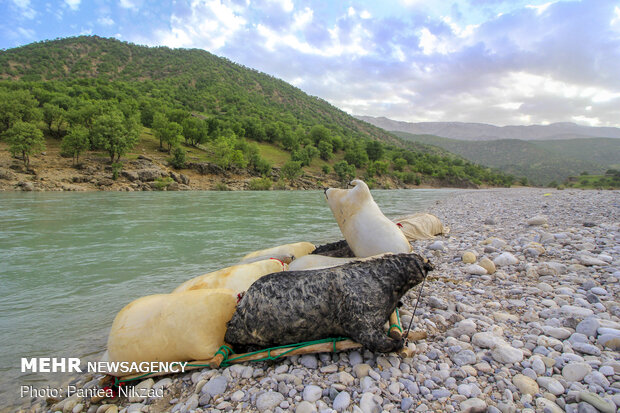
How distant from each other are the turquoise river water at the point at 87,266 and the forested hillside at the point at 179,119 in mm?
36124

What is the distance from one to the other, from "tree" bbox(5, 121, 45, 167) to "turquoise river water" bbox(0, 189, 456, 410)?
3370 centimetres

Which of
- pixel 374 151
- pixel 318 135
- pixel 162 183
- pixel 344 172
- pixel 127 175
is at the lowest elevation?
pixel 162 183

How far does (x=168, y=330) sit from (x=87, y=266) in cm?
612

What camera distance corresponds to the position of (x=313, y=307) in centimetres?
297

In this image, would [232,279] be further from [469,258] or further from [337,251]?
[469,258]

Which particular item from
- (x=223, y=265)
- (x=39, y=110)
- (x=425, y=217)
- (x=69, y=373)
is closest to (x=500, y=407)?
(x=69, y=373)

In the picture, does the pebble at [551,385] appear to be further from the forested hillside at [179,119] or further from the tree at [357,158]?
the tree at [357,158]

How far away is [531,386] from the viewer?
2.15 m

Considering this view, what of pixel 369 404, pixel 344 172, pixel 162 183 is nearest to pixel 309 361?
pixel 369 404

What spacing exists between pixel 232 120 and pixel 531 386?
93.4 metres

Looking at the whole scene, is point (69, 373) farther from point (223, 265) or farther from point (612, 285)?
point (612, 285)

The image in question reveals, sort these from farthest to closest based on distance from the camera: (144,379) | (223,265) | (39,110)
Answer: (39,110), (223,265), (144,379)

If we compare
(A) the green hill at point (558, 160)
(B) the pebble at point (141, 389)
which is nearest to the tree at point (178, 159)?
(B) the pebble at point (141, 389)

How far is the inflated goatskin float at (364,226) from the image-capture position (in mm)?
5066
